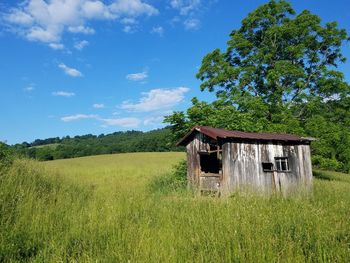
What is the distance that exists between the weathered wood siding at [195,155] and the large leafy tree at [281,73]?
4990mm

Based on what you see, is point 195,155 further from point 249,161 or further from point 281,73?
point 281,73

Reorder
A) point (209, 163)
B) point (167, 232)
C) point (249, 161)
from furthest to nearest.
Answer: point (209, 163), point (249, 161), point (167, 232)

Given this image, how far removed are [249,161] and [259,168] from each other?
601 millimetres

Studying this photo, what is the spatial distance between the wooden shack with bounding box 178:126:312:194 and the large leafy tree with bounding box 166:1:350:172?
17.8ft

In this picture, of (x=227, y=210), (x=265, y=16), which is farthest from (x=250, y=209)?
(x=265, y=16)

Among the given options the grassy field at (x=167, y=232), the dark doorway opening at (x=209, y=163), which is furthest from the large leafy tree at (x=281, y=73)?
the grassy field at (x=167, y=232)

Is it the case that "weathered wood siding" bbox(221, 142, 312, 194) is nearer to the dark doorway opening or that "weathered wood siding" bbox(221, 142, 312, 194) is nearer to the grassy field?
the dark doorway opening

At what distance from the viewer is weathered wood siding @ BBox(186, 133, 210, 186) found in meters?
14.6

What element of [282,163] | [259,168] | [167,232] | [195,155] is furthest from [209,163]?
[167,232]

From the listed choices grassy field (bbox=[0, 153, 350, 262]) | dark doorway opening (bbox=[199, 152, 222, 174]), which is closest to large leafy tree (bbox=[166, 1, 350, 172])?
dark doorway opening (bbox=[199, 152, 222, 174])

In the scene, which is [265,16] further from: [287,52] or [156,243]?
[156,243]

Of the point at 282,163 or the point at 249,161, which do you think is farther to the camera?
the point at 282,163

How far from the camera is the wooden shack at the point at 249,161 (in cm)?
1295

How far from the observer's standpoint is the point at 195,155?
14984 mm
